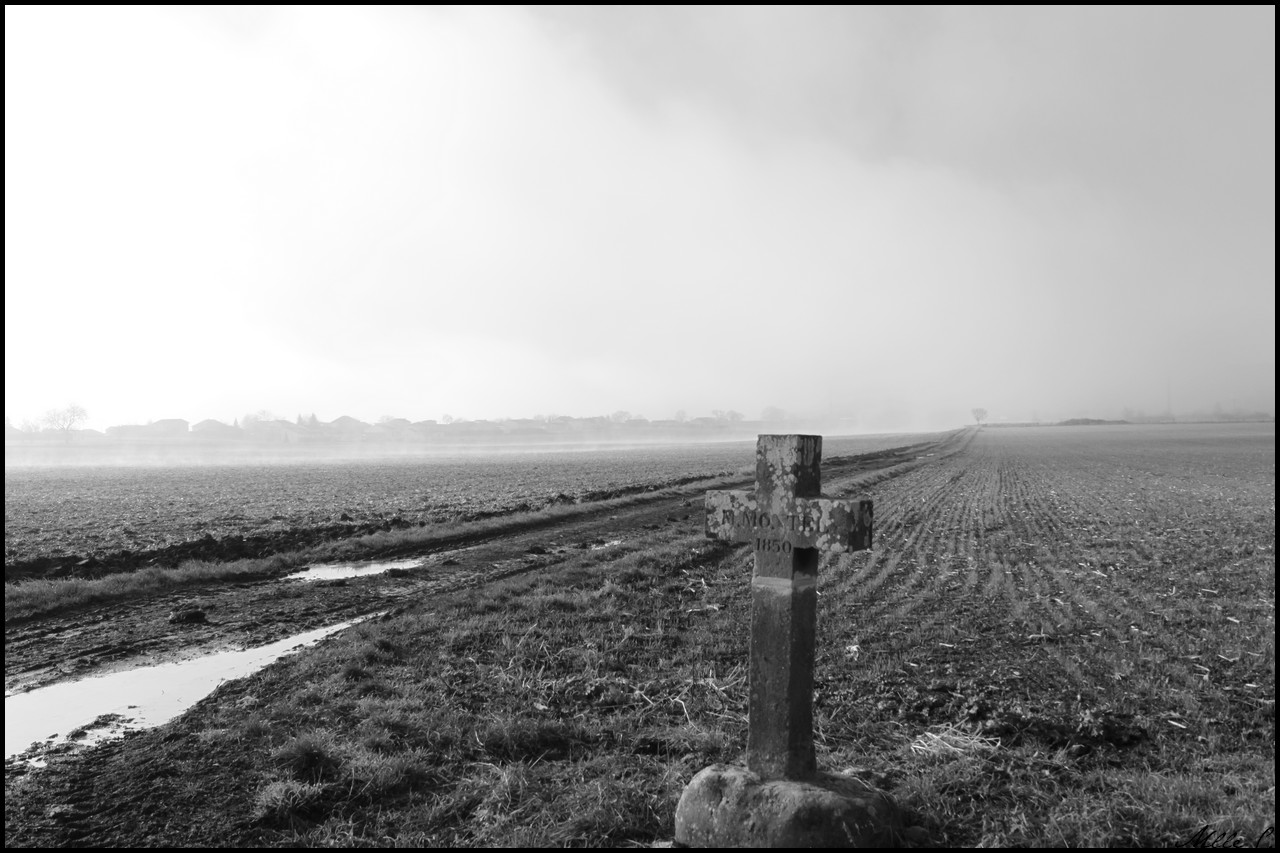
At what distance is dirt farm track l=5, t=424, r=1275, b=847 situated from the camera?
15.5ft

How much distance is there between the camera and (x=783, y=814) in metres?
4.12

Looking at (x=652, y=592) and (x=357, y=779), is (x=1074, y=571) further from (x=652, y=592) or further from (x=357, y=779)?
(x=357, y=779)

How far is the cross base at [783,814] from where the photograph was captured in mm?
4043

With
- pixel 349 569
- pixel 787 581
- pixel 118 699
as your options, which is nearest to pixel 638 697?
pixel 787 581

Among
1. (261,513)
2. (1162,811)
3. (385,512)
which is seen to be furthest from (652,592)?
(261,513)

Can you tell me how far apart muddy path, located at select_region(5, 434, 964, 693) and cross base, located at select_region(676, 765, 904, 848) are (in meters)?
7.57


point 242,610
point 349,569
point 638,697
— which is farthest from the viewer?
point 349,569

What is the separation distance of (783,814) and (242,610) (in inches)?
406

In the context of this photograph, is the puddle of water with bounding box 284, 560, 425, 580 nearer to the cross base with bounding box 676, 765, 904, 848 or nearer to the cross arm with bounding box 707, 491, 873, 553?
the cross arm with bounding box 707, 491, 873, 553
